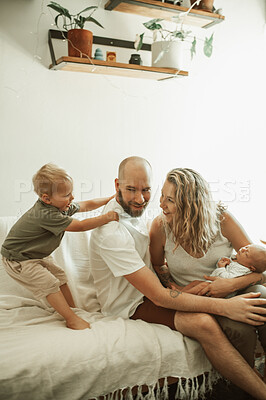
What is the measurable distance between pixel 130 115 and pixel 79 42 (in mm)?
666

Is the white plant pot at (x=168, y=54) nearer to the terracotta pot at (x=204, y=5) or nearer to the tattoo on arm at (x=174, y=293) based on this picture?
the terracotta pot at (x=204, y=5)

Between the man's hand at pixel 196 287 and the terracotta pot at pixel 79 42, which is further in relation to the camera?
the terracotta pot at pixel 79 42

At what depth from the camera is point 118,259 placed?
1803 millimetres

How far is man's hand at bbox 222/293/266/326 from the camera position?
65.6 inches

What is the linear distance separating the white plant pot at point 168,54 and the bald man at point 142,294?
0.89m

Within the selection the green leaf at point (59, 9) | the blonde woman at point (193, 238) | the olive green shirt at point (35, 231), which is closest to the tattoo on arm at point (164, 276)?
the blonde woman at point (193, 238)

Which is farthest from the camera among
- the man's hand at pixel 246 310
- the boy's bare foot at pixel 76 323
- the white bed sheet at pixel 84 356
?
the boy's bare foot at pixel 76 323

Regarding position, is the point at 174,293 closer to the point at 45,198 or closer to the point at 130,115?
the point at 45,198

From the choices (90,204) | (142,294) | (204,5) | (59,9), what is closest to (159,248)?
(142,294)

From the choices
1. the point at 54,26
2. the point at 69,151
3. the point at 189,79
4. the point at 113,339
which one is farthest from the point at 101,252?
the point at 189,79

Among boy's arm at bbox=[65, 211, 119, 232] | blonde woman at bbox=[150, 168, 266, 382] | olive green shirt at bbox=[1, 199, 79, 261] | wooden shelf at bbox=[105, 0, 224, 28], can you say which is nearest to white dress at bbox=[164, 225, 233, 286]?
blonde woman at bbox=[150, 168, 266, 382]

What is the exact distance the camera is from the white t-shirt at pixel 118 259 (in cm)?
180

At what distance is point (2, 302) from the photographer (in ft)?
6.42

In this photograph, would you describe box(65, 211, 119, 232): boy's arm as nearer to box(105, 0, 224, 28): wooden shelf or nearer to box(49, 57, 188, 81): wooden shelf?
box(49, 57, 188, 81): wooden shelf
